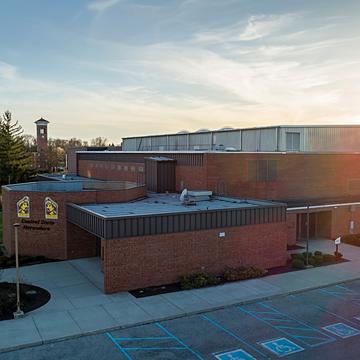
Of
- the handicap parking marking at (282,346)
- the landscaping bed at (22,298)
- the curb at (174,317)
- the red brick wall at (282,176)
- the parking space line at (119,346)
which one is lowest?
the handicap parking marking at (282,346)

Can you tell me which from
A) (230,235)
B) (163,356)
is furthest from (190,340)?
(230,235)

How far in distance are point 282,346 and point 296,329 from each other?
1.62 metres

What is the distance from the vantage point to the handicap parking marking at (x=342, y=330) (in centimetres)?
1510

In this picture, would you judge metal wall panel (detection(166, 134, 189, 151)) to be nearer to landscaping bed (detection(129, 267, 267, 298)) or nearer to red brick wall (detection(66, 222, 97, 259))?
red brick wall (detection(66, 222, 97, 259))

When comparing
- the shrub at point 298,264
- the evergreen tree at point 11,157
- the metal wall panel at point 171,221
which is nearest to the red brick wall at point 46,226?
the metal wall panel at point 171,221

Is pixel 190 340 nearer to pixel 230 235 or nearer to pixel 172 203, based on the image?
pixel 230 235

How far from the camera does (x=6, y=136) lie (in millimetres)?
56000

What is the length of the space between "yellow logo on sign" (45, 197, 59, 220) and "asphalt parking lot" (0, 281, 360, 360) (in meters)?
12.2

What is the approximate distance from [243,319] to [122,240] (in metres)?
6.43

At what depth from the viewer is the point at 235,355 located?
43.9ft

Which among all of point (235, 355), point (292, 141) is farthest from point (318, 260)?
point (235, 355)

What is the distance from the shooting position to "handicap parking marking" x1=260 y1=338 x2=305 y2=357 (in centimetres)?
1368

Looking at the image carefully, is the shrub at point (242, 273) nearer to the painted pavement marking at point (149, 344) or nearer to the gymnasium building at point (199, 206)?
the gymnasium building at point (199, 206)

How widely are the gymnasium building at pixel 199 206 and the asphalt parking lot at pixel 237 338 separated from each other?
14.6 feet
